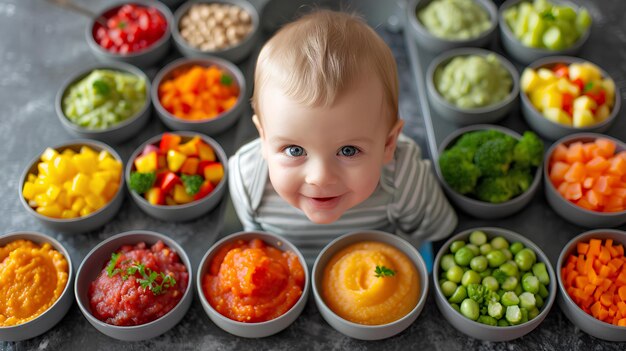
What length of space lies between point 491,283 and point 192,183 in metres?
1.03

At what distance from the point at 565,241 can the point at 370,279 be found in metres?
0.73

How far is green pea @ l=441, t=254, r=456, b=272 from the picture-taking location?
6.45ft

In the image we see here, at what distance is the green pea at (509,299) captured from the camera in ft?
6.09

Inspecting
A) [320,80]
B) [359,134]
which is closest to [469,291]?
[359,134]

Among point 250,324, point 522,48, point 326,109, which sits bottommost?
point 250,324

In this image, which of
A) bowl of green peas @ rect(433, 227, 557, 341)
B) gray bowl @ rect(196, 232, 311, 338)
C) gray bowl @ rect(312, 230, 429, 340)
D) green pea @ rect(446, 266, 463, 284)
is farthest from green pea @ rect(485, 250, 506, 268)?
gray bowl @ rect(196, 232, 311, 338)

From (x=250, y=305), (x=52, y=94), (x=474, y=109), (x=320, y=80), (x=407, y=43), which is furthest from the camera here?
(x=407, y=43)

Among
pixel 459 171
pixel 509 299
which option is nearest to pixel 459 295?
pixel 509 299

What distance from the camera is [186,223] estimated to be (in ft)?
7.38

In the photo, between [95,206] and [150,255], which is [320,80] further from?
[95,206]

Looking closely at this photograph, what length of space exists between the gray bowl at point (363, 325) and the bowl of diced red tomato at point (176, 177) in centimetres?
48

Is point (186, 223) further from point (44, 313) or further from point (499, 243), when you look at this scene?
point (499, 243)

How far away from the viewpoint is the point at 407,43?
2.89 m

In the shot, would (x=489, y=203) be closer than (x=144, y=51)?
Yes
